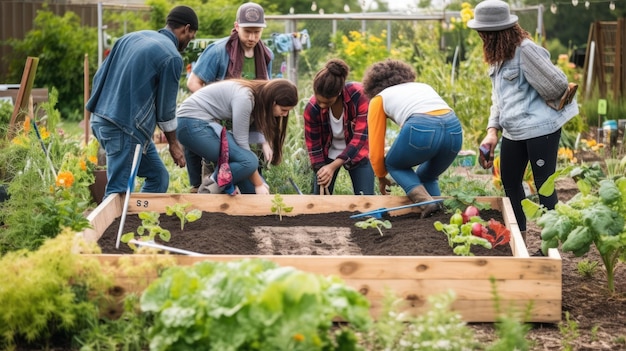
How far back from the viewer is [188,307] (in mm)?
3309

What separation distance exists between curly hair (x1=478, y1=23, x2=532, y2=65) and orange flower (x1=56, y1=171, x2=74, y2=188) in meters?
2.67

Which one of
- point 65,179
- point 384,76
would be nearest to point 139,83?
point 65,179

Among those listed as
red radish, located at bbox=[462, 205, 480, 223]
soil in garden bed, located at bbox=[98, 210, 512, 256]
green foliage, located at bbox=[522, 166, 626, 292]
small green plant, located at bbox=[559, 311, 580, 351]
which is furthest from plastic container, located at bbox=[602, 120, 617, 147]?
small green plant, located at bbox=[559, 311, 580, 351]

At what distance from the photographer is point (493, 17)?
5484mm

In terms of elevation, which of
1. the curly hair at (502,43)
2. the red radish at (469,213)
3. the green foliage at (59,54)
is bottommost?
the green foliage at (59,54)

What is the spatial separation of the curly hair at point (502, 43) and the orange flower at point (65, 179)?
2.67m

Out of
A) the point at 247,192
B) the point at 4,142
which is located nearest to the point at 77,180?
the point at 4,142

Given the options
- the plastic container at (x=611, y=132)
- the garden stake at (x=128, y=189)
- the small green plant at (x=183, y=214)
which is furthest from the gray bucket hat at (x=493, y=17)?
the plastic container at (x=611, y=132)

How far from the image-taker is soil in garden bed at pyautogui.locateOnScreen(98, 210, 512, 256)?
16.4 ft

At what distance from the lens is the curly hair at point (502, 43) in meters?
5.52

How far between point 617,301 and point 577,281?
437 millimetres

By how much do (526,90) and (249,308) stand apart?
2948 mm

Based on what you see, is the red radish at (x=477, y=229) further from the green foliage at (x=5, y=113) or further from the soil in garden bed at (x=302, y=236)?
the green foliage at (x=5, y=113)

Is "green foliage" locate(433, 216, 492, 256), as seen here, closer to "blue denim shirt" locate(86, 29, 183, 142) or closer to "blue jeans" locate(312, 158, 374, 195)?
"blue jeans" locate(312, 158, 374, 195)
